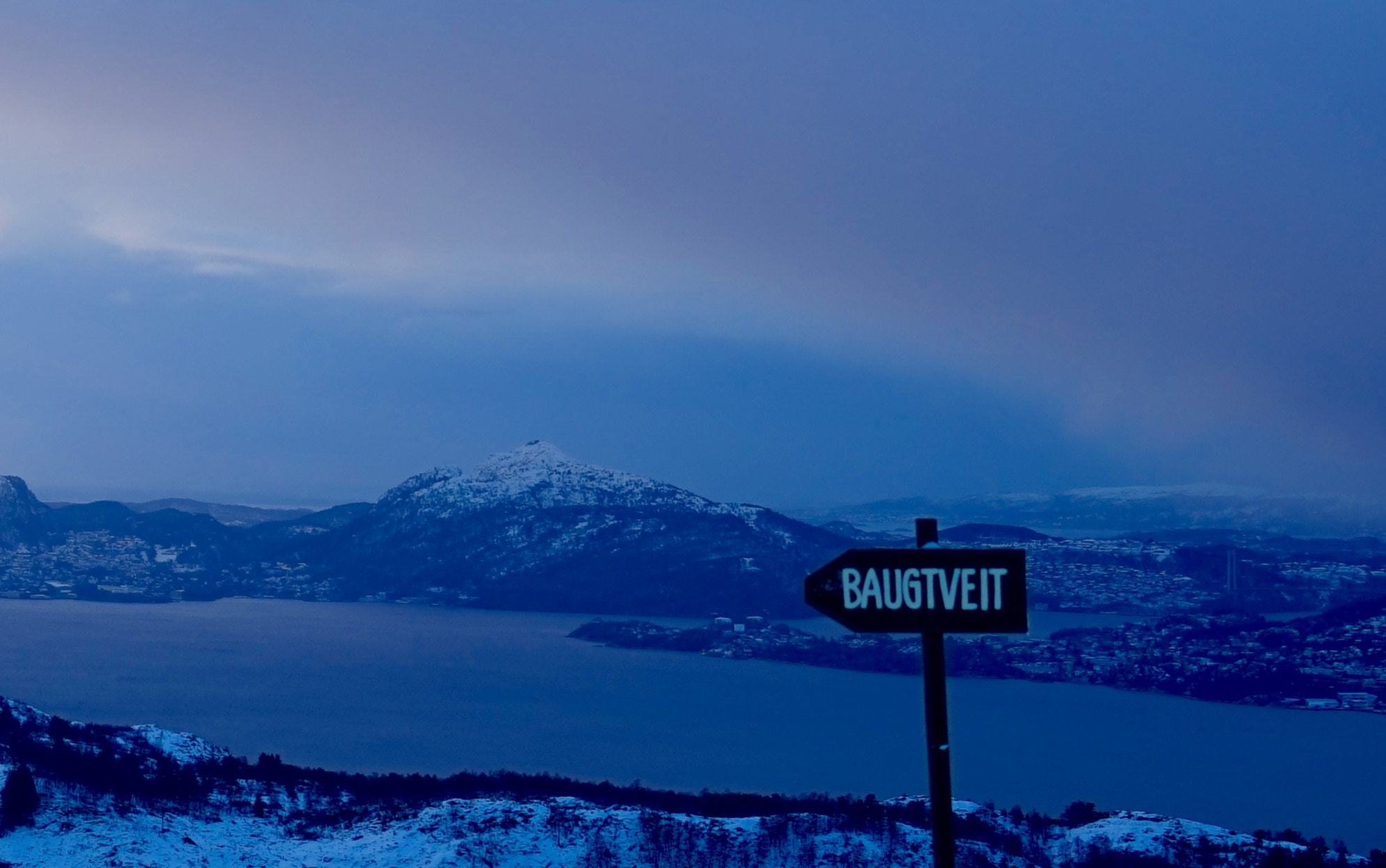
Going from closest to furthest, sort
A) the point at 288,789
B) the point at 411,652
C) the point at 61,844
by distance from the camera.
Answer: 1. the point at 61,844
2. the point at 288,789
3. the point at 411,652

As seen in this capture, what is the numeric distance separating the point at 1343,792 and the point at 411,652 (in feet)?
250

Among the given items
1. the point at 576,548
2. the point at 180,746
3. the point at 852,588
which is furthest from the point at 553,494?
the point at 852,588

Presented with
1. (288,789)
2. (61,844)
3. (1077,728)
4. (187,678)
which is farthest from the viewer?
(187,678)

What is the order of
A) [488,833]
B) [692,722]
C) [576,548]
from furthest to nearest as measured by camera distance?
[576,548], [692,722], [488,833]

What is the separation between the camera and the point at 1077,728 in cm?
7662

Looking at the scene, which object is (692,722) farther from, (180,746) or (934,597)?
(934,597)

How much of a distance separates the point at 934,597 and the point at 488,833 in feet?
93.9

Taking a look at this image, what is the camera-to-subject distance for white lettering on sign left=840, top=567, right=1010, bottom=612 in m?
5.77

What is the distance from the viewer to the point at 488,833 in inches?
1267

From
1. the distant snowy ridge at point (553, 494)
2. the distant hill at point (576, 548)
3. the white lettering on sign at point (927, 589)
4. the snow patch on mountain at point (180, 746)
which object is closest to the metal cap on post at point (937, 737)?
the white lettering on sign at point (927, 589)

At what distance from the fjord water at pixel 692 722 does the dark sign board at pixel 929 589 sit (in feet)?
166

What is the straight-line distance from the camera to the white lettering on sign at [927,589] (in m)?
5.77

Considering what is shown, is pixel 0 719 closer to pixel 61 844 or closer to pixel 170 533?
pixel 61 844

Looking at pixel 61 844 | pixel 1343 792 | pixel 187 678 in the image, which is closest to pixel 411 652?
pixel 187 678
